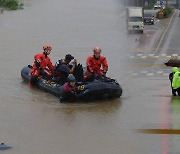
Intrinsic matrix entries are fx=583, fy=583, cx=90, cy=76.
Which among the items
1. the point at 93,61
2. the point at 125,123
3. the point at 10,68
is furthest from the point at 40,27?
the point at 125,123

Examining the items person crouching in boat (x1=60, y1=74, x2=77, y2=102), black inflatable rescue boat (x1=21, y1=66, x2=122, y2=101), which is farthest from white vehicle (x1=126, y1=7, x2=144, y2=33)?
person crouching in boat (x1=60, y1=74, x2=77, y2=102)

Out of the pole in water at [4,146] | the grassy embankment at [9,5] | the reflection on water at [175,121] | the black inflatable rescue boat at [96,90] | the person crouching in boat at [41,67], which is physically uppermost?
the grassy embankment at [9,5]

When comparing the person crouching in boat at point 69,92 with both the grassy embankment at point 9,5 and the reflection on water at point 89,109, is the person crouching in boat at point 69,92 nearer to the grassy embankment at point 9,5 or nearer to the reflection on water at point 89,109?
the reflection on water at point 89,109

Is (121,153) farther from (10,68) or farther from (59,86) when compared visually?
(10,68)

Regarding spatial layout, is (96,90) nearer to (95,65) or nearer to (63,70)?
(95,65)

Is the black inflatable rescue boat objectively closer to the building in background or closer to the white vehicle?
the white vehicle

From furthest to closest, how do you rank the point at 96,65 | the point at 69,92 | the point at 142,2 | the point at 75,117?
the point at 142,2, the point at 96,65, the point at 69,92, the point at 75,117

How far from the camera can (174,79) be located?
53.7 ft

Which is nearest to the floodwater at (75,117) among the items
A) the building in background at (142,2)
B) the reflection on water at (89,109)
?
the reflection on water at (89,109)

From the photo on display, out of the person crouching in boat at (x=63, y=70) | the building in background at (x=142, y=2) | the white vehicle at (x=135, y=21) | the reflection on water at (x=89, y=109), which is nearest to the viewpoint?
the reflection on water at (x=89, y=109)

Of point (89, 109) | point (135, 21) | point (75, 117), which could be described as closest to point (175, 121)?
point (75, 117)

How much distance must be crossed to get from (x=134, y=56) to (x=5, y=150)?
18.3 metres

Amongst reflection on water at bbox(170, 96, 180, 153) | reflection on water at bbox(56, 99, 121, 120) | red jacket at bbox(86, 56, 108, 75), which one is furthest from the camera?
red jacket at bbox(86, 56, 108, 75)

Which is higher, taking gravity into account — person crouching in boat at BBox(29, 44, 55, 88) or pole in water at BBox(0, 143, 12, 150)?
person crouching in boat at BBox(29, 44, 55, 88)
